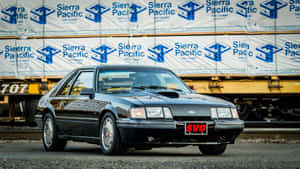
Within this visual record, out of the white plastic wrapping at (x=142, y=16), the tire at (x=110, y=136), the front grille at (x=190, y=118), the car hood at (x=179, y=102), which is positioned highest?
the white plastic wrapping at (x=142, y=16)

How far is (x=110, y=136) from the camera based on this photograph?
7.64 metres

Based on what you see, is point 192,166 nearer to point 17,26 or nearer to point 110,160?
point 110,160

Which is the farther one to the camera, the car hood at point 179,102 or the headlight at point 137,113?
the car hood at point 179,102

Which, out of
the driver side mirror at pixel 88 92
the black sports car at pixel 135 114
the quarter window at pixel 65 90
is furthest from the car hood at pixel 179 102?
the quarter window at pixel 65 90

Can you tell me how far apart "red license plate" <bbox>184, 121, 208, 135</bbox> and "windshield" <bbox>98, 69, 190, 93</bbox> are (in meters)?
1.15

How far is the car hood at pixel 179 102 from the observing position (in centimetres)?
749

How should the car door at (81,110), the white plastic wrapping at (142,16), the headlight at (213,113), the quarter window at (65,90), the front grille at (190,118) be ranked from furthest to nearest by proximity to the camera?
the white plastic wrapping at (142,16) < the quarter window at (65,90) < the car door at (81,110) < the headlight at (213,113) < the front grille at (190,118)

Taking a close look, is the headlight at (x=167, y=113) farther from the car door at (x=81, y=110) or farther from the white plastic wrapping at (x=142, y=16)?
the white plastic wrapping at (x=142, y=16)

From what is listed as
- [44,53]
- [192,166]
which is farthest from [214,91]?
[192,166]

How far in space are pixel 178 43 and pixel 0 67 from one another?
539 centimetres

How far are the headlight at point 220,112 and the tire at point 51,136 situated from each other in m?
2.70

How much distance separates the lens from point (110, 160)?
6.90 metres

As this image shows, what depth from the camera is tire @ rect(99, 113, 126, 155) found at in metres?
7.51

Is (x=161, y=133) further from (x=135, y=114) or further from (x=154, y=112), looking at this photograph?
(x=135, y=114)
